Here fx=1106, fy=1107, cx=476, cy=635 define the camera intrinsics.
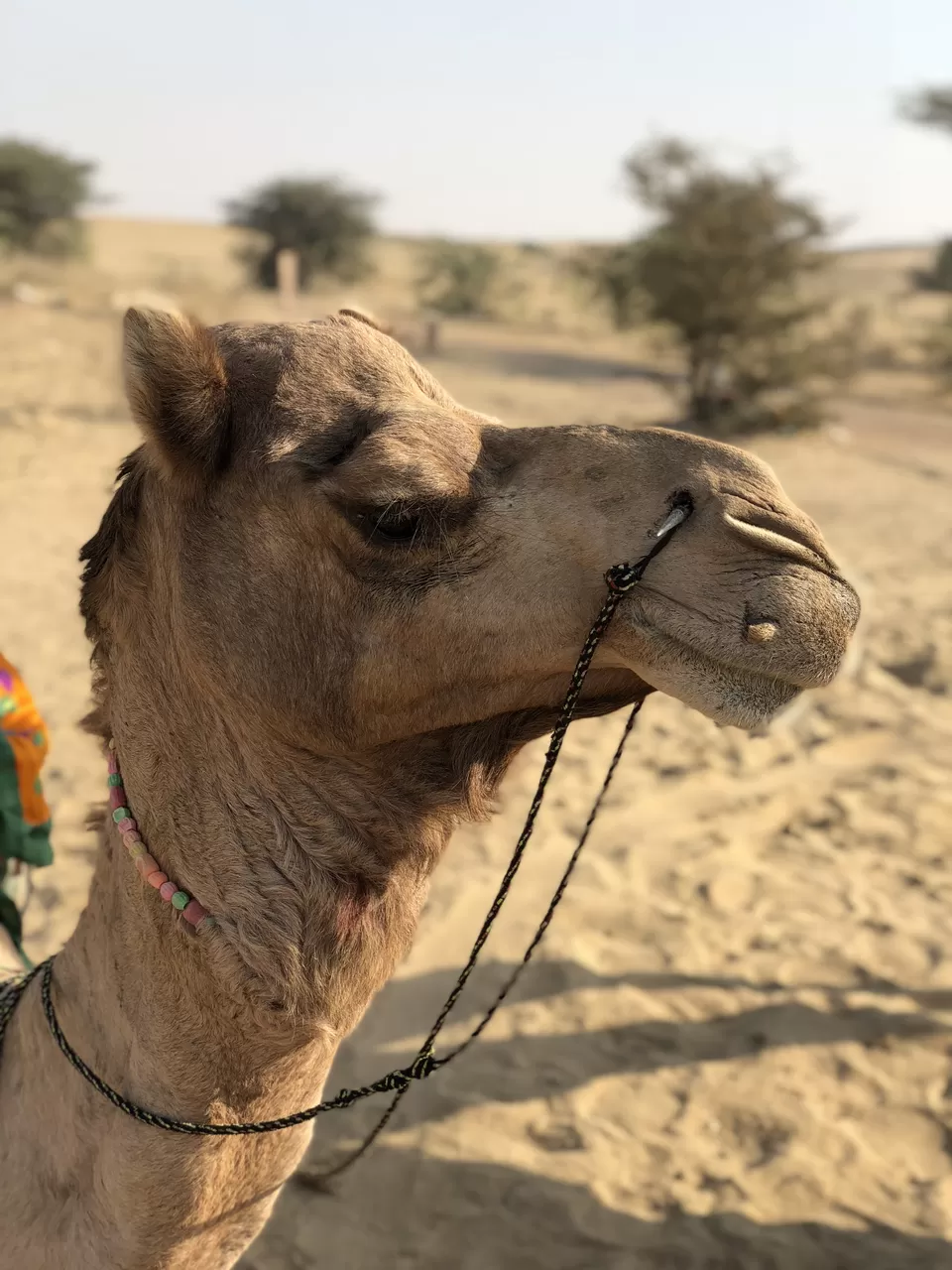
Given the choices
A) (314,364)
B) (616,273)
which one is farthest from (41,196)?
(314,364)

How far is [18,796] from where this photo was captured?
2791 millimetres

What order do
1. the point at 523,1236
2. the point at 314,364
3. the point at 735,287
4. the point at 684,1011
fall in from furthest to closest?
the point at 735,287, the point at 684,1011, the point at 523,1236, the point at 314,364

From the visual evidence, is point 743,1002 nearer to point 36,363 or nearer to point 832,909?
point 832,909

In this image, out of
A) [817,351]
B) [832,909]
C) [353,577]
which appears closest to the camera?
[353,577]

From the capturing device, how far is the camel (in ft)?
4.26

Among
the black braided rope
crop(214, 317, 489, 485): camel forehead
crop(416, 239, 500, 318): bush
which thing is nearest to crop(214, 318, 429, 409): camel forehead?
crop(214, 317, 489, 485): camel forehead

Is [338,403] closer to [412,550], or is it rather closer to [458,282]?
[412,550]

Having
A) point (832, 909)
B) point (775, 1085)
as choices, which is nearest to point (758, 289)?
point (832, 909)

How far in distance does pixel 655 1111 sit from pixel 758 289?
14.3 meters

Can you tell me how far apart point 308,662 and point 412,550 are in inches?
7.8

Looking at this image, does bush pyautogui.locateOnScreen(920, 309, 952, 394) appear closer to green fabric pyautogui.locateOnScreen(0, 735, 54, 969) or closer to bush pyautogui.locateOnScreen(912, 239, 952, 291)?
bush pyautogui.locateOnScreen(912, 239, 952, 291)

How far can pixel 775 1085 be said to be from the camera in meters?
3.70

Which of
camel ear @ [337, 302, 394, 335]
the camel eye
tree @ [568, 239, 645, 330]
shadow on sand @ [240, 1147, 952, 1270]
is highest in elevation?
tree @ [568, 239, 645, 330]

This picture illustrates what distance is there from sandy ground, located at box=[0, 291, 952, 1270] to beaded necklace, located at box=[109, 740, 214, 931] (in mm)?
581
